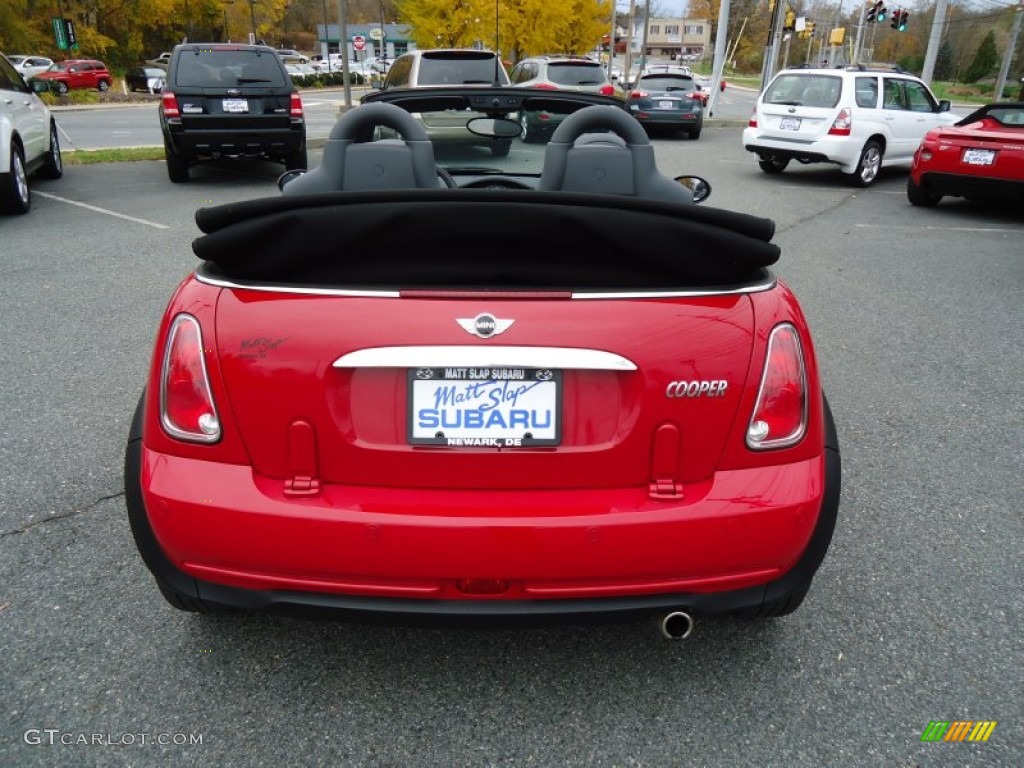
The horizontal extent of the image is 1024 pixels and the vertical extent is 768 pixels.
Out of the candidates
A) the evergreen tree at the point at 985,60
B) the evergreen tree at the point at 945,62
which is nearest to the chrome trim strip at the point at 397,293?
the evergreen tree at the point at 985,60

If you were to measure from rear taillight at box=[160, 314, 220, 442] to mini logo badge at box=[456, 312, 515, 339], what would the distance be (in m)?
0.65

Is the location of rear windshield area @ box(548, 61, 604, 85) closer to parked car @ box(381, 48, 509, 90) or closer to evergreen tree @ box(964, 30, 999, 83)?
parked car @ box(381, 48, 509, 90)

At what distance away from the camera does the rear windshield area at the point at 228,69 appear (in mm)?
11219

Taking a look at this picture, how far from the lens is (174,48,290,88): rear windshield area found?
11.2 m

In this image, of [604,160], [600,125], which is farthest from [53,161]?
[604,160]

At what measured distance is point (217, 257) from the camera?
2.03 m

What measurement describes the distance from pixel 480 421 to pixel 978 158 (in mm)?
10342

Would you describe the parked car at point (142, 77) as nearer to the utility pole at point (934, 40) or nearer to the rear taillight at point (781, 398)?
the utility pole at point (934, 40)

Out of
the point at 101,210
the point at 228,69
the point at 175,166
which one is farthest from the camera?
the point at 228,69

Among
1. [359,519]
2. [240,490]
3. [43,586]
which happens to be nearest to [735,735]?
[359,519]

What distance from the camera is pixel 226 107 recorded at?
36.4 feet

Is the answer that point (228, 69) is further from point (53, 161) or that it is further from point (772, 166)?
point (772, 166)

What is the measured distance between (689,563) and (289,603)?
0.98m

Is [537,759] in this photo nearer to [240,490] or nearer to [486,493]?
[486,493]
